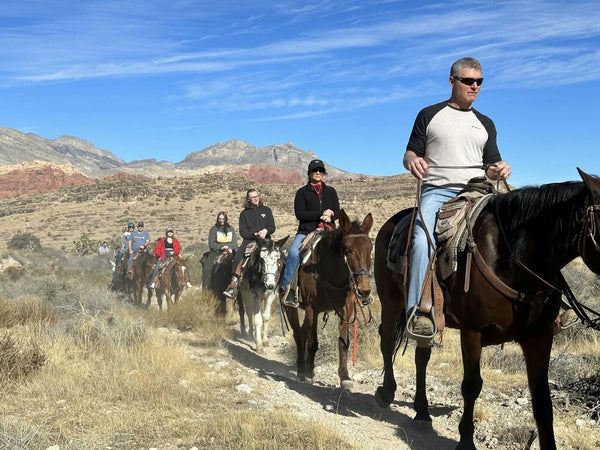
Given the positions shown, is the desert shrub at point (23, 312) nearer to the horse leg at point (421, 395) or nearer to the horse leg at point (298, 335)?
the horse leg at point (298, 335)

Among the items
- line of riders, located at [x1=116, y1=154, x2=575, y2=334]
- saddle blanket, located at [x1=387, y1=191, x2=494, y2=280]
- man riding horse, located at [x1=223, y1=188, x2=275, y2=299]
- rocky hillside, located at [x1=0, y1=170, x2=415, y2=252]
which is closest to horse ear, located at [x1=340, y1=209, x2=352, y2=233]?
line of riders, located at [x1=116, y1=154, x2=575, y2=334]

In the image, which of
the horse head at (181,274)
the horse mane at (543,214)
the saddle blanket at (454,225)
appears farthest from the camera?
the horse head at (181,274)

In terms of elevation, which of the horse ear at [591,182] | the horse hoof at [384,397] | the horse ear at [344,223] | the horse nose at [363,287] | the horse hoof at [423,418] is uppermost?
the horse ear at [591,182]

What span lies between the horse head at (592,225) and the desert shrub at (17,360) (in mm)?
5900

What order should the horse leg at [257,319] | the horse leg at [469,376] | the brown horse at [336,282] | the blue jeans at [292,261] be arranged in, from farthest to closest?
the horse leg at [257,319] < the blue jeans at [292,261] < the brown horse at [336,282] < the horse leg at [469,376]

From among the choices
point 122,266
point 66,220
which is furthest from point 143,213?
point 122,266

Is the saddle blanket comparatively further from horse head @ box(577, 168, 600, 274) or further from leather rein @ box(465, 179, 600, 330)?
horse head @ box(577, 168, 600, 274)

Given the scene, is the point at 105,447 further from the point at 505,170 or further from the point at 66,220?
the point at 66,220

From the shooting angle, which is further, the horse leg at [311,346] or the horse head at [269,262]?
the horse head at [269,262]

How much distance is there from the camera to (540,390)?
4.64 m

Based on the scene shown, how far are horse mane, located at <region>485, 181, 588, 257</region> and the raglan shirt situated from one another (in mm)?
622

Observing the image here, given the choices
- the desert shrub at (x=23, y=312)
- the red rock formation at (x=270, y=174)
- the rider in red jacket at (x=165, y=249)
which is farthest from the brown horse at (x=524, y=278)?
the red rock formation at (x=270, y=174)

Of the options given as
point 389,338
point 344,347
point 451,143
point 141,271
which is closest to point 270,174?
point 141,271

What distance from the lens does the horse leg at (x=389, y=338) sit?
6398mm
